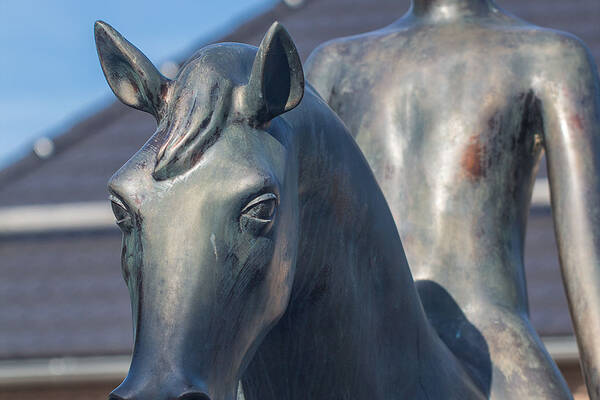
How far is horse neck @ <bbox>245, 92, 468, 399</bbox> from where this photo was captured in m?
1.23

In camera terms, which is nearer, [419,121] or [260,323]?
[260,323]

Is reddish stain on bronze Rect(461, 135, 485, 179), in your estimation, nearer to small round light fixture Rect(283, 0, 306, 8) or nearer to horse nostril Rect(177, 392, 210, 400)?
horse nostril Rect(177, 392, 210, 400)

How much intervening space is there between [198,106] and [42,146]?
25.2 ft

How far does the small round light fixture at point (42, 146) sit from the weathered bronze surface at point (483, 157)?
681 centimetres

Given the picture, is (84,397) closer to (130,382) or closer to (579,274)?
(579,274)

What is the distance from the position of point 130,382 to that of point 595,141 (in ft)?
3.38

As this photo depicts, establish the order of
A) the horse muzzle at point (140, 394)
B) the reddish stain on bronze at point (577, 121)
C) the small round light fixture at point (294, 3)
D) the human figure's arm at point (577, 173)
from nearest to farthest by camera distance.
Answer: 1. the horse muzzle at point (140, 394)
2. the human figure's arm at point (577, 173)
3. the reddish stain on bronze at point (577, 121)
4. the small round light fixture at point (294, 3)

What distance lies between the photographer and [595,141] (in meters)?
1.74

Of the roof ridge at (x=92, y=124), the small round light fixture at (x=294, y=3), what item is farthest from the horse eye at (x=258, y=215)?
the small round light fixture at (x=294, y=3)

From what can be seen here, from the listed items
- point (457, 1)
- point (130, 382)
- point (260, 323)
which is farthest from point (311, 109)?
point (457, 1)

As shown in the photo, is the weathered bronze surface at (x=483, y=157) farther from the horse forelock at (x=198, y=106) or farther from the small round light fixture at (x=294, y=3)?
the small round light fixture at (x=294, y=3)

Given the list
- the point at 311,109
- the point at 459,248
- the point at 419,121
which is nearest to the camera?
the point at 311,109

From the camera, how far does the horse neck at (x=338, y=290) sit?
123 centimetres

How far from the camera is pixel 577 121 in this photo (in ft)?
5.75
